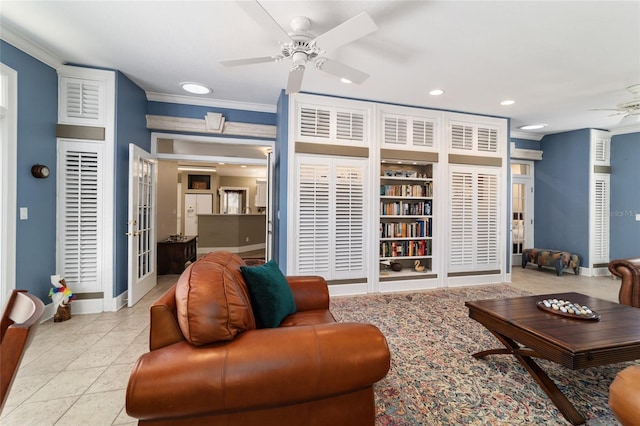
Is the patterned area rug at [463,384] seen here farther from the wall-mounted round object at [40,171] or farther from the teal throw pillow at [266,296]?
the wall-mounted round object at [40,171]

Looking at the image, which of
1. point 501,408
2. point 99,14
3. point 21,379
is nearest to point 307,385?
point 501,408

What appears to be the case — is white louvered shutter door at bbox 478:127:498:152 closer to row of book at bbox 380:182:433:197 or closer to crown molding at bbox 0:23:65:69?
row of book at bbox 380:182:433:197

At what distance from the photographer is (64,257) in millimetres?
2973

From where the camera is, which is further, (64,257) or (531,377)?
(64,257)

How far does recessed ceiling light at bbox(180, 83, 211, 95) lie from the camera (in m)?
3.44

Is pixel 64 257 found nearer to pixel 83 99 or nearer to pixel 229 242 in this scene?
pixel 83 99

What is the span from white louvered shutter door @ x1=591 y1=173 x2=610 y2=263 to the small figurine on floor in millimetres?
7919

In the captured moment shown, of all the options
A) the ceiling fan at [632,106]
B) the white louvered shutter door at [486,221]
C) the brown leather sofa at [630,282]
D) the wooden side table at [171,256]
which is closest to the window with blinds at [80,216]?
the wooden side table at [171,256]

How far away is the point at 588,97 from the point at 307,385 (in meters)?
5.01

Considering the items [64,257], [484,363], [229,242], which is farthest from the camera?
[229,242]

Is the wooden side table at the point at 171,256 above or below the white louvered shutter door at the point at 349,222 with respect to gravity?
below

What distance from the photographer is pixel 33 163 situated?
2.65m

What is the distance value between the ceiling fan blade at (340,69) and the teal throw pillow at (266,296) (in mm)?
1664

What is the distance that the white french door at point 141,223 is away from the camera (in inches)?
126
